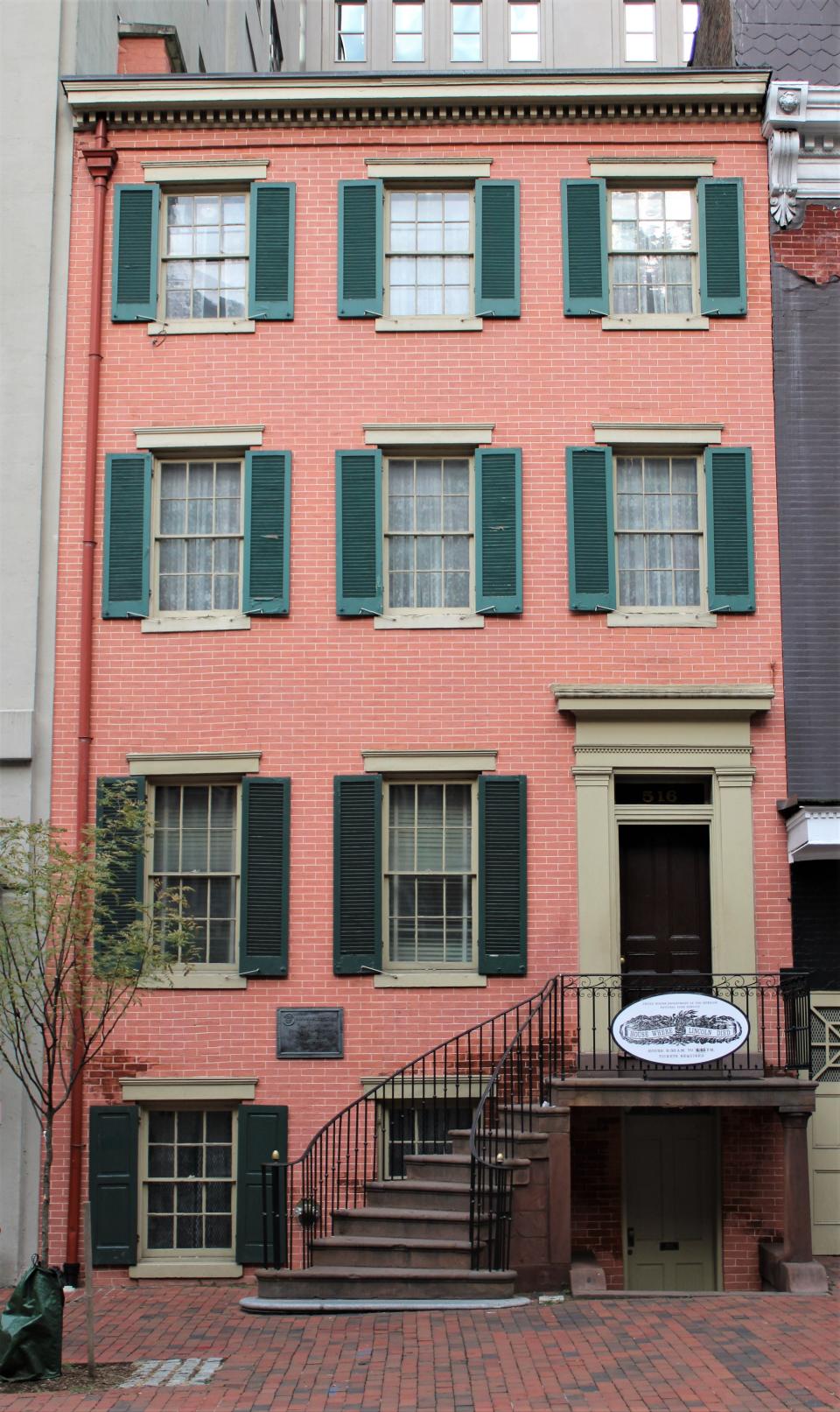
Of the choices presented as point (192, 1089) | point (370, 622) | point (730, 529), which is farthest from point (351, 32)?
point (192, 1089)

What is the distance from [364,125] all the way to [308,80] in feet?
2.38

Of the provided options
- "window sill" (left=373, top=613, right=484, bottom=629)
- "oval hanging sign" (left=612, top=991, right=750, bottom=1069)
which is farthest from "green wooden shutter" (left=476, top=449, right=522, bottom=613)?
"oval hanging sign" (left=612, top=991, right=750, bottom=1069)

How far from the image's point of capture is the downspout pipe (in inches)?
547

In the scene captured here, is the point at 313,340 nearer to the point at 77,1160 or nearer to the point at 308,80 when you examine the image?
the point at 308,80

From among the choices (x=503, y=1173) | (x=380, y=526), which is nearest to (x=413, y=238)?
(x=380, y=526)

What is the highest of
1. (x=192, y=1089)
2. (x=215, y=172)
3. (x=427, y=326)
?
(x=215, y=172)

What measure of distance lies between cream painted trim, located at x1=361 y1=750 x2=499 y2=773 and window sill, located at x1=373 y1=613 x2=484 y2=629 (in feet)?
4.10

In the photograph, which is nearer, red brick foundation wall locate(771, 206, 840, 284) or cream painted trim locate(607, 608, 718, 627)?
cream painted trim locate(607, 608, 718, 627)

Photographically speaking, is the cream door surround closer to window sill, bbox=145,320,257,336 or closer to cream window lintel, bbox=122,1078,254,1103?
cream window lintel, bbox=122,1078,254,1103

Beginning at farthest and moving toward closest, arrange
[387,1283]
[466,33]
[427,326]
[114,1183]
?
[466,33] < [427,326] < [114,1183] < [387,1283]

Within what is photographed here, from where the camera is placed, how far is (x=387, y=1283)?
11938mm

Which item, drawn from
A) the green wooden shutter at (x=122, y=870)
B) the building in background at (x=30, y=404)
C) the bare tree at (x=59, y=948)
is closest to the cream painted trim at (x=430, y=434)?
the building in background at (x=30, y=404)

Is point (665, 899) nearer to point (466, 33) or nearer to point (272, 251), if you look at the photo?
point (272, 251)

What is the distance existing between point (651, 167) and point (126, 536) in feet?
21.6
